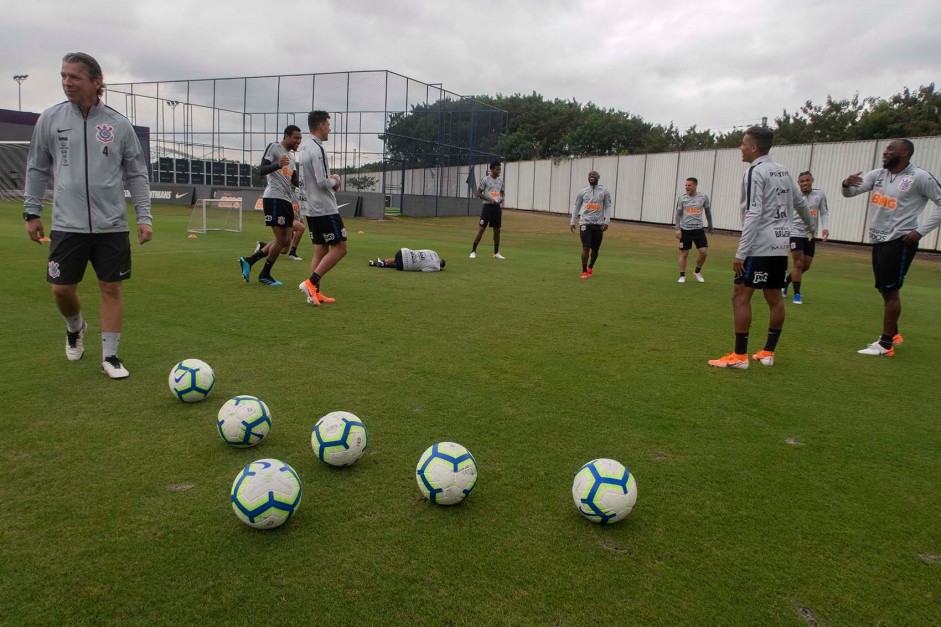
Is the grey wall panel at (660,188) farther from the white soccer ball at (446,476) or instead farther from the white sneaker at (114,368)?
the white soccer ball at (446,476)

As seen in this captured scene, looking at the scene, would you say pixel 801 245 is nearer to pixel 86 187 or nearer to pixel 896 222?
pixel 896 222

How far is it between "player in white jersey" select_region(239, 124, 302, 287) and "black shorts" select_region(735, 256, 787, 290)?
650 cm

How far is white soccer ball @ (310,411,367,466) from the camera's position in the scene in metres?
3.17

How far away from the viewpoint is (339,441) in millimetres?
3166

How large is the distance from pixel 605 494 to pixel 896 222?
564cm

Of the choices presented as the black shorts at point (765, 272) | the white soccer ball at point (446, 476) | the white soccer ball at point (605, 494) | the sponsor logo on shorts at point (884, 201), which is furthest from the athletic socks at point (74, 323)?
the sponsor logo on shorts at point (884, 201)

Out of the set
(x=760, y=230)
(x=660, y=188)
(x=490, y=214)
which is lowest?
(x=760, y=230)

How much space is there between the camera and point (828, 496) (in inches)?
124

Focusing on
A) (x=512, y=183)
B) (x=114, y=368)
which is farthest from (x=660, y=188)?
(x=114, y=368)

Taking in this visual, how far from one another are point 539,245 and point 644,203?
63.7 feet

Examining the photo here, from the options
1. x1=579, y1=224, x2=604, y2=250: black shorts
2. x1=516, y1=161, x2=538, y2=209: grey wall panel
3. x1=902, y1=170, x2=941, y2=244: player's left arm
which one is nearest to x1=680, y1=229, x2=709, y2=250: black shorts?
x1=579, y1=224, x2=604, y2=250: black shorts

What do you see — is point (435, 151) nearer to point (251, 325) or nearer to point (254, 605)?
point (251, 325)

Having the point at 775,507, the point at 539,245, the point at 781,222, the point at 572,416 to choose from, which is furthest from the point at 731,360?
the point at 539,245

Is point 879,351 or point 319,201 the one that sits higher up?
point 319,201
